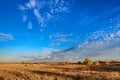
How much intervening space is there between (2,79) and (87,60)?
96.9 m

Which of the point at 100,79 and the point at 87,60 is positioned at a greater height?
the point at 87,60

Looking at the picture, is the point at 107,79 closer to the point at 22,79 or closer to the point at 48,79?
the point at 48,79

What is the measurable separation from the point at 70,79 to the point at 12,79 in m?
7.17

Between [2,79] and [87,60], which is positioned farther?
[87,60]

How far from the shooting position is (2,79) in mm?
32062

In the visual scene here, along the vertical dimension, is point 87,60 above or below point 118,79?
above

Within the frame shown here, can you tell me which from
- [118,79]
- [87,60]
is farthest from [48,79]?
[87,60]

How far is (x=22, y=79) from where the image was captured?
32.0 meters

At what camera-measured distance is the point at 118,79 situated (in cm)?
3161

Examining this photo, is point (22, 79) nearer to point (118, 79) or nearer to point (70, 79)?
point (70, 79)

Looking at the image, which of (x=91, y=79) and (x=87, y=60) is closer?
(x=91, y=79)

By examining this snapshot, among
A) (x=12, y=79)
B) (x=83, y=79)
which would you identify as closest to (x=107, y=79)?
(x=83, y=79)

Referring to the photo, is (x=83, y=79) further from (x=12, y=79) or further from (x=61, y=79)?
(x=12, y=79)

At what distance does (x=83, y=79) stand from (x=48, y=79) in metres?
4.39
